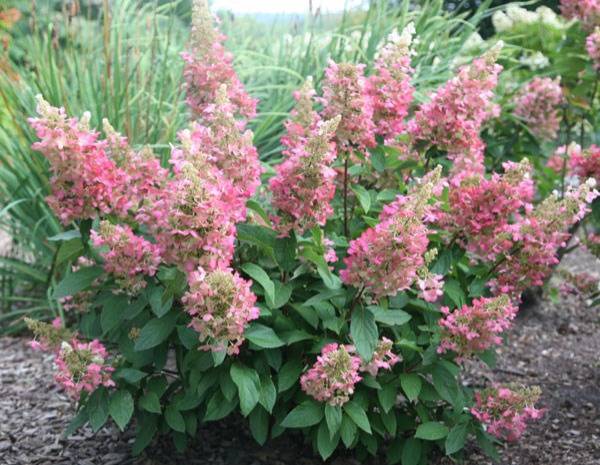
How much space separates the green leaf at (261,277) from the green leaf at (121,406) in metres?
0.53

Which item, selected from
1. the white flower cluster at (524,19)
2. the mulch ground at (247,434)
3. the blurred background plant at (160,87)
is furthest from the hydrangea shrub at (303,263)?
the white flower cluster at (524,19)

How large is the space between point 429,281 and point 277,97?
2.62 m

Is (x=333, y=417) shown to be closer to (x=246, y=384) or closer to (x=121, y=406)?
(x=246, y=384)

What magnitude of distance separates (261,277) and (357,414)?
506 millimetres

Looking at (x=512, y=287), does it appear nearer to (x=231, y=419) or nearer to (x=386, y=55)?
(x=386, y=55)

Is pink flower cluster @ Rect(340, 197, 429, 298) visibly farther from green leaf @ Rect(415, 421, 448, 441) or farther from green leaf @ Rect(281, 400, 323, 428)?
green leaf @ Rect(415, 421, 448, 441)

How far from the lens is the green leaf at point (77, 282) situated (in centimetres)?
225

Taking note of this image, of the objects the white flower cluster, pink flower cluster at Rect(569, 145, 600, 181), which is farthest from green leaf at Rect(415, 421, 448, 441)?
the white flower cluster

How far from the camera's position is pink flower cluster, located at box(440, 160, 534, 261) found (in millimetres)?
2268

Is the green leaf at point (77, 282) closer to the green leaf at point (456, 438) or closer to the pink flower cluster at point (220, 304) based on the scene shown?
the pink flower cluster at point (220, 304)

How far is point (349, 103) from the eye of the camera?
224 centimetres

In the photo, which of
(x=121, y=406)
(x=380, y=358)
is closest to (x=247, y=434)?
(x=121, y=406)

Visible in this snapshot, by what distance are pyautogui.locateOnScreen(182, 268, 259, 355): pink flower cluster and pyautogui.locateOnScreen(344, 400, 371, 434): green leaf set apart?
0.49 metres

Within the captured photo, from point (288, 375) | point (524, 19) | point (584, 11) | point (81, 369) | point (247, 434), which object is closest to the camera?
point (81, 369)
